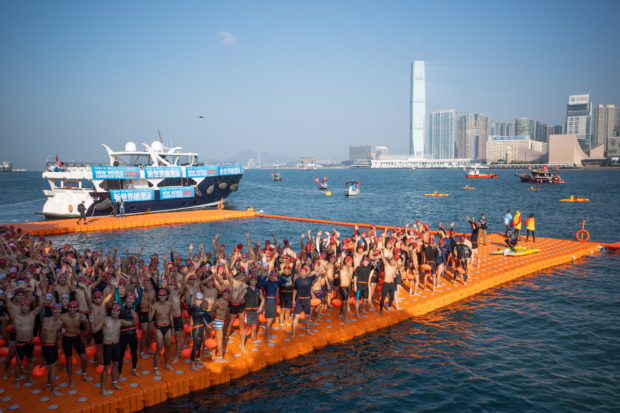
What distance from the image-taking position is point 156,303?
9.23 meters

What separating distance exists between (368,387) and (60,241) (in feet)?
82.5

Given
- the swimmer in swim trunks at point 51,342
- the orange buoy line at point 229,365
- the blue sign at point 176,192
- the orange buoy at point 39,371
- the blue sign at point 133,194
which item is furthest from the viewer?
the blue sign at point 176,192

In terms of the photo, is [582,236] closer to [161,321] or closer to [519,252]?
[519,252]

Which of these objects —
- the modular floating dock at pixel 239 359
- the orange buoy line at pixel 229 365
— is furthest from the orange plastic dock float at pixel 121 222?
the orange buoy line at pixel 229 365

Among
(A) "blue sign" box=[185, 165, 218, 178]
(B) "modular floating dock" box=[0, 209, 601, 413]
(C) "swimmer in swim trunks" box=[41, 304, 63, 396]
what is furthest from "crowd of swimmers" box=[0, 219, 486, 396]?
(A) "blue sign" box=[185, 165, 218, 178]

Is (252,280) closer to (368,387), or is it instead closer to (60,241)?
(368,387)

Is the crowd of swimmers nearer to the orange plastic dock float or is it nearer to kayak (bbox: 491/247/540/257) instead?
kayak (bbox: 491/247/540/257)

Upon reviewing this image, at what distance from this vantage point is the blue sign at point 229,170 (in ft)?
146

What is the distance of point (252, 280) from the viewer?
32.9 ft

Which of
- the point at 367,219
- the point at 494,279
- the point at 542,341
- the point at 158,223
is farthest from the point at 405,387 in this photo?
the point at 367,219

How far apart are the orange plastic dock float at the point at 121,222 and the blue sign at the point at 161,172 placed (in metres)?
3.57

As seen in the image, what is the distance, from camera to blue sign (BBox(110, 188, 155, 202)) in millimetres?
35812

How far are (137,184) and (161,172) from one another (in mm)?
2399

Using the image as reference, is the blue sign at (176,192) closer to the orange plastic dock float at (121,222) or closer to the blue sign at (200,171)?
the blue sign at (200,171)
